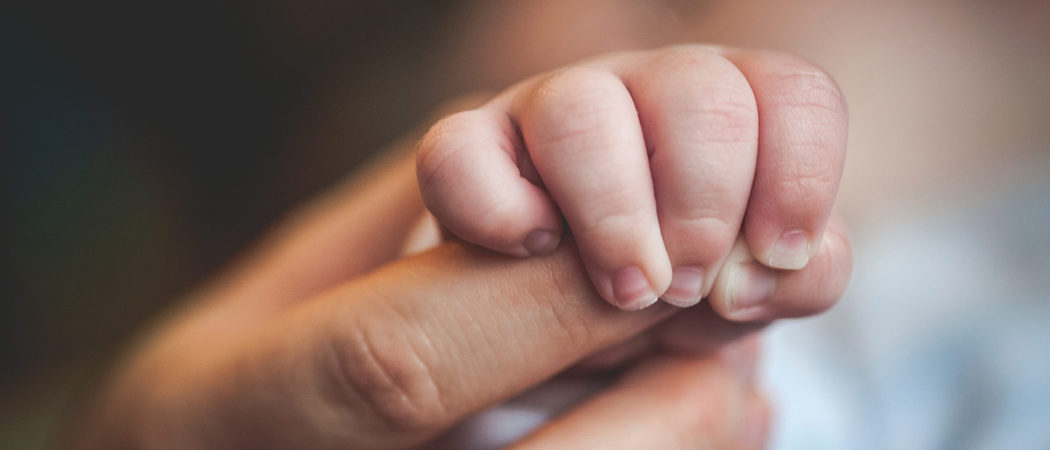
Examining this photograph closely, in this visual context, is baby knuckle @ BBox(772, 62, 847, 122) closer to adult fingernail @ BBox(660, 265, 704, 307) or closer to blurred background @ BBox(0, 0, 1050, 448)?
adult fingernail @ BBox(660, 265, 704, 307)

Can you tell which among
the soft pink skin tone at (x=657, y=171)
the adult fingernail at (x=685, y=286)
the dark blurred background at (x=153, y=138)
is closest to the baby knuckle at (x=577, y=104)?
the soft pink skin tone at (x=657, y=171)

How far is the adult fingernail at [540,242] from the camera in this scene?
0.40 meters

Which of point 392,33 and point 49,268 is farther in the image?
point 392,33

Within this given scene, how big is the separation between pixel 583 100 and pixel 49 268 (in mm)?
1289

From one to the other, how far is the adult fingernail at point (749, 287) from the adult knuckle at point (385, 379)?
198 millimetres

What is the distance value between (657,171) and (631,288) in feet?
0.22

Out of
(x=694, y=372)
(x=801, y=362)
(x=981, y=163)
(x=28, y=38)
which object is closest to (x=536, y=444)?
(x=694, y=372)

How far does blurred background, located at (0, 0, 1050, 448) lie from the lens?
2.56ft

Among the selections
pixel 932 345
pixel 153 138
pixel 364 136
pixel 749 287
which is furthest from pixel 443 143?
pixel 153 138

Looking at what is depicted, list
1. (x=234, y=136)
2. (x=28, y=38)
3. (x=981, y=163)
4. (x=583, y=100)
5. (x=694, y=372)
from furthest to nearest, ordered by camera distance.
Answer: (x=234, y=136), (x=28, y=38), (x=981, y=163), (x=694, y=372), (x=583, y=100)

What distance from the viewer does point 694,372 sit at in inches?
20.1

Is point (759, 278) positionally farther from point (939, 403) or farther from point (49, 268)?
point (49, 268)

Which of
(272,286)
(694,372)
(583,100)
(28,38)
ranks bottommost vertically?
(694,372)

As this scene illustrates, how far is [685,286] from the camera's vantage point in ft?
1.35
